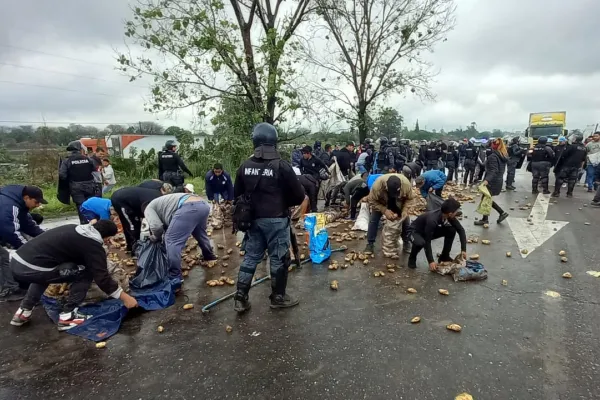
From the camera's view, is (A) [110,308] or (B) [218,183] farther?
(B) [218,183]

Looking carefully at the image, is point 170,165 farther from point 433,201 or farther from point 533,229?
point 533,229

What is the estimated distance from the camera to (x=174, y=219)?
4.28 metres

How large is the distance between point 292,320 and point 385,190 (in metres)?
2.54

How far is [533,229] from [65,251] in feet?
25.0

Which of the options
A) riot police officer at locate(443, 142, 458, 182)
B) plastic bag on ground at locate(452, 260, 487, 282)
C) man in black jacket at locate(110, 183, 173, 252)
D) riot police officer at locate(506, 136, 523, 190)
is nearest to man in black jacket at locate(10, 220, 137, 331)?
man in black jacket at locate(110, 183, 173, 252)

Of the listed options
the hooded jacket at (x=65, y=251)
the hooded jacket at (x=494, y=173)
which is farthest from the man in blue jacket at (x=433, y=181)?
the hooded jacket at (x=65, y=251)

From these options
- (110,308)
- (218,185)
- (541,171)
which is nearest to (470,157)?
(541,171)

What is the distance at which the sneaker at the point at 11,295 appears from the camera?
415 centimetres

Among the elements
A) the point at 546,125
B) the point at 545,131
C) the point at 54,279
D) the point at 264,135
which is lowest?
the point at 54,279

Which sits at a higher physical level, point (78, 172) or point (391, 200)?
point (78, 172)

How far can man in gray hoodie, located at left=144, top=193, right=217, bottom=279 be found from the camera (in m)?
4.28

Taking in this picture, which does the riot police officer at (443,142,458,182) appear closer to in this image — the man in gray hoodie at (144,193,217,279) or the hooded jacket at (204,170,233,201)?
the hooded jacket at (204,170,233,201)

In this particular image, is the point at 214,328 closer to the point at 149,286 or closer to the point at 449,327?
the point at 149,286

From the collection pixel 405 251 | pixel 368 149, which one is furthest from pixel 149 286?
pixel 368 149
